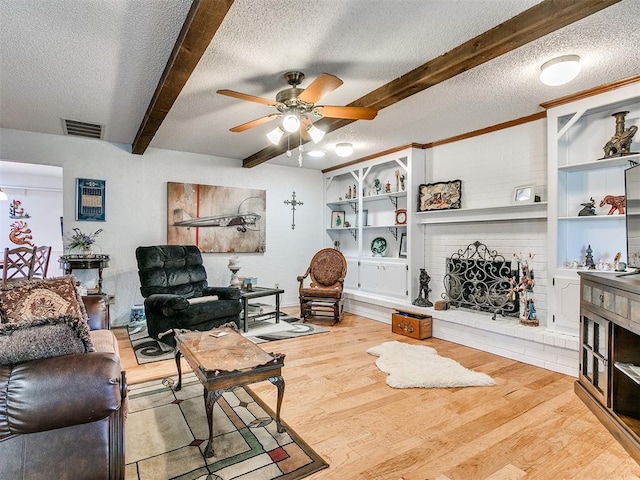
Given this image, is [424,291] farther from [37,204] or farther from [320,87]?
A: [37,204]

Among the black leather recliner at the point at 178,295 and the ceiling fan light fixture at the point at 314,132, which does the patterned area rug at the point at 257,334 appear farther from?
the ceiling fan light fixture at the point at 314,132

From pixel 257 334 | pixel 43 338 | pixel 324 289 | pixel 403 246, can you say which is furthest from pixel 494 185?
pixel 43 338

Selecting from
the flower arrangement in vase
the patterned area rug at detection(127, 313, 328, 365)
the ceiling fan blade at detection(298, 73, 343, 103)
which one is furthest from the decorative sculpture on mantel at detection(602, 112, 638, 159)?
the flower arrangement in vase

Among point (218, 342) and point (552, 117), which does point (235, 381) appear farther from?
point (552, 117)

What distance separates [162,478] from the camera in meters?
1.76

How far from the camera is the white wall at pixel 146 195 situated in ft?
14.8

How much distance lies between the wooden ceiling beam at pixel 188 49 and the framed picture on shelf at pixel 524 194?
3328 mm

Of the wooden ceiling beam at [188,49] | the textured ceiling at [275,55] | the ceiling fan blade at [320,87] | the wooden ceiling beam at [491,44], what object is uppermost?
the textured ceiling at [275,55]

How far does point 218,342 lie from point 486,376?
2.25 m

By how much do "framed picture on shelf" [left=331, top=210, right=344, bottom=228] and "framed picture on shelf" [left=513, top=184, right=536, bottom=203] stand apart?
10.0 feet

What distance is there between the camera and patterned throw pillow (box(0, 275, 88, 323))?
2.14 m

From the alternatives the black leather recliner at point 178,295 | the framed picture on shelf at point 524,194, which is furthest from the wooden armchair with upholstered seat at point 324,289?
the framed picture on shelf at point 524,194

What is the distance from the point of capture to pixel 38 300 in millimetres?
2287

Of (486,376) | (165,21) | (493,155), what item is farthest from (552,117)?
(165,21)
